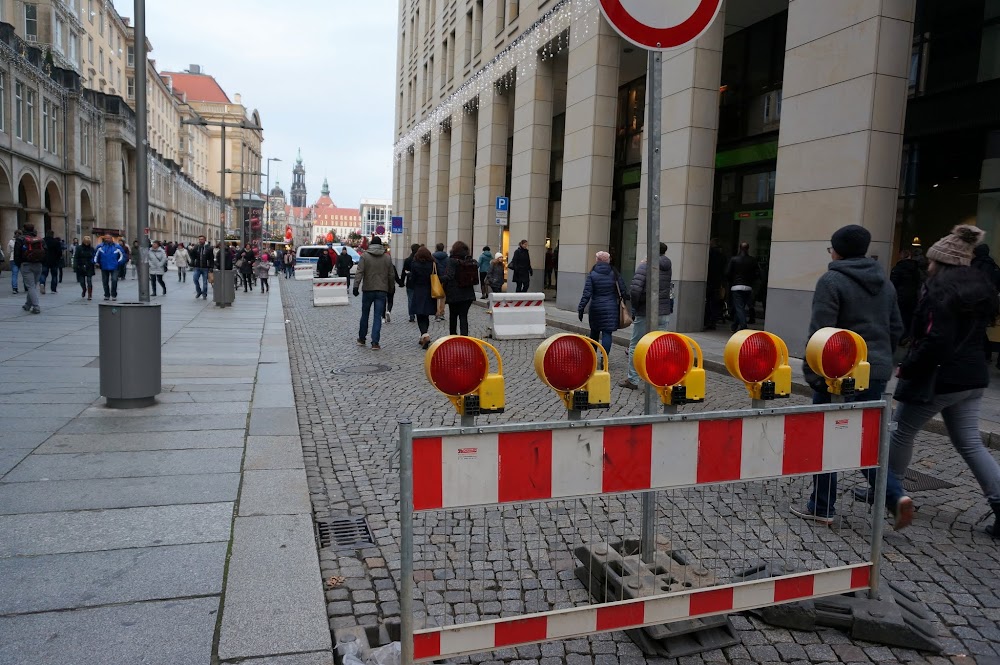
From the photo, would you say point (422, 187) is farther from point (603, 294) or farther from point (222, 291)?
point (603, 294)

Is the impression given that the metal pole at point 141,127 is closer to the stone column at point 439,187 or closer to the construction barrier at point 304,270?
the stone column at point 439,187

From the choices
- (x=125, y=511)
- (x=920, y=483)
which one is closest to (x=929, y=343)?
(x=920, y=483)

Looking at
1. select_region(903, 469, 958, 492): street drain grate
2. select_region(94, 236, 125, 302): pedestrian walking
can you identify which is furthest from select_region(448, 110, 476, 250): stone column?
select_region(903, 469, 958, 492): street drain grate

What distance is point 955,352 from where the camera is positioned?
4.31 metres

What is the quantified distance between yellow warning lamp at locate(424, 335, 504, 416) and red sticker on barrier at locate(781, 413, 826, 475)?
1183 millimetres

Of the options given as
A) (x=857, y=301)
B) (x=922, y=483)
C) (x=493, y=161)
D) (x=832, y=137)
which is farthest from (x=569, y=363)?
(x=493, y=161)

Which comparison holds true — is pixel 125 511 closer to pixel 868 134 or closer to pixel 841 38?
pixel 868 134

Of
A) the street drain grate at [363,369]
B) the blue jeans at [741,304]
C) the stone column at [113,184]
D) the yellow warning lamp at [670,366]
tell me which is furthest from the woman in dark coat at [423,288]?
the stone column at [113,184]

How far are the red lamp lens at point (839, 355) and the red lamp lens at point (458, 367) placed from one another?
1772mm

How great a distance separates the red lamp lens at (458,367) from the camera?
278 centimetres

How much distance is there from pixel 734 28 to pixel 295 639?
59.1 ft

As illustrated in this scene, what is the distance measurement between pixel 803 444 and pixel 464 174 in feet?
93.3

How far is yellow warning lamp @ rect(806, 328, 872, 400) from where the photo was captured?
11.8ft

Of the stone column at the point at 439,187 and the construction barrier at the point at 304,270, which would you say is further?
the construction barrier at the point at 304,270
